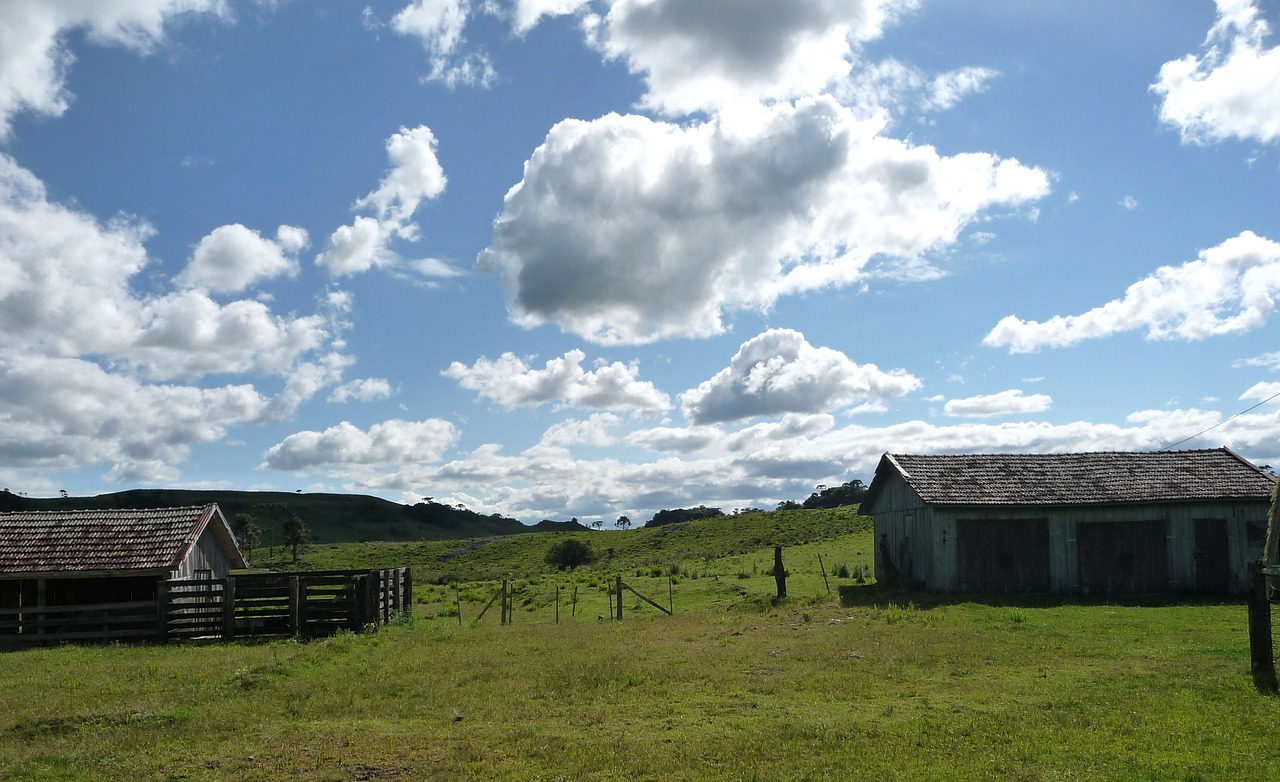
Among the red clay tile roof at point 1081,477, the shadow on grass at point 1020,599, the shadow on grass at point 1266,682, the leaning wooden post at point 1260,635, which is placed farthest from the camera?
the red clay tile roof at point 1081,477

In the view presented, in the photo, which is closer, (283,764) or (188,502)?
(283,764)

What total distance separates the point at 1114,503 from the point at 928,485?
6.34 metres

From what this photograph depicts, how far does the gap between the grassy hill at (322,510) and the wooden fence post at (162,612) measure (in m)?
131

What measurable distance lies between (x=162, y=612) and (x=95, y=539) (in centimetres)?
445

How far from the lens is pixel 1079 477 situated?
33.8 m

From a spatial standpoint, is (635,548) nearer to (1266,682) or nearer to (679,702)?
(679,702)

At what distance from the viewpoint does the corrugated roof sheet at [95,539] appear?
1016 inches

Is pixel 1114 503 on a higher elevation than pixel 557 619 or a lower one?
higher

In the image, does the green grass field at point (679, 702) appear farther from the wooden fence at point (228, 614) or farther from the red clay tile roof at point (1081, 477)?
the red clay tile roof at point (1081, 477)

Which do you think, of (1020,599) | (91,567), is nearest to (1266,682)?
(1020,599)

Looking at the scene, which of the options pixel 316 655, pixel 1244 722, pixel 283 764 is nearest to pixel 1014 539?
pixel 1244 722

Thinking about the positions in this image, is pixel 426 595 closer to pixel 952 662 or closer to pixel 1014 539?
pixel 1014 539

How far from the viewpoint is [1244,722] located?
11.5 metres

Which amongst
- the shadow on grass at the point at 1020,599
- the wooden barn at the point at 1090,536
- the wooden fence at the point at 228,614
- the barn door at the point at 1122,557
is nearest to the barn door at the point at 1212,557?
the wooden barn at the point at 1090,536
